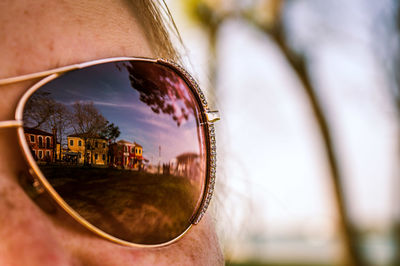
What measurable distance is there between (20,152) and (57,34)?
0.79ft

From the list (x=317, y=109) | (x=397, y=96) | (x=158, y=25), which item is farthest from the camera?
(x=317, y=109)

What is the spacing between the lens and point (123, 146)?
0.72 metres

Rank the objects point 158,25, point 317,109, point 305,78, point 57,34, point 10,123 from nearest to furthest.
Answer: point 10,123
point 57,34
point 158,25
point 305,78
point 317,109

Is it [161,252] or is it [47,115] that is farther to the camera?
[161,252]

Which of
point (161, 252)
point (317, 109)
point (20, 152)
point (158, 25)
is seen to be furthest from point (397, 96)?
point (20, 152)

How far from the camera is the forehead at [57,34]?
629mm

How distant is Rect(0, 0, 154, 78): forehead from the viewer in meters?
0.63

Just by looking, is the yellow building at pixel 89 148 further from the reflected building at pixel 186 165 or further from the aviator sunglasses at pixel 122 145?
the reflected building at pixel 186 165

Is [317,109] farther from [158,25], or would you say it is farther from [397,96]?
[158,25]

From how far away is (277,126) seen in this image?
16.9 ft

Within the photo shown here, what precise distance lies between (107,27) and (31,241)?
0.46 metres

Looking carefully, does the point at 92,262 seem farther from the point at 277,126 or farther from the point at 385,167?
the point at 385,167

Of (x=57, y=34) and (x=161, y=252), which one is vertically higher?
(x=57, y=34)

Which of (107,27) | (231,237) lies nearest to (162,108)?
(107,27)
